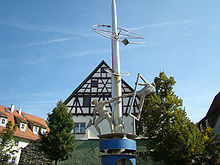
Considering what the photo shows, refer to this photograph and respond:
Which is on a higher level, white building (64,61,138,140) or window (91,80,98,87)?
window (91,80,98,87)

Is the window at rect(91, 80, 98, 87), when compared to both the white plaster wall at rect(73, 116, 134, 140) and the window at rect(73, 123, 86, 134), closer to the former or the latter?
the white plaster wall at rect(73, 116, 134, 140)

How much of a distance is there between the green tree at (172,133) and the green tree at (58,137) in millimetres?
6941

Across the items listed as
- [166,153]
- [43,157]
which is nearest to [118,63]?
[166,153]

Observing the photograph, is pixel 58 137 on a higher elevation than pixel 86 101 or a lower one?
lower

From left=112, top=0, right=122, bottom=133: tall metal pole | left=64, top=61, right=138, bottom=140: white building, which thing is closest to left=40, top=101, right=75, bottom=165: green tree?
left=64, top=61, right=138, bottom=140: white building

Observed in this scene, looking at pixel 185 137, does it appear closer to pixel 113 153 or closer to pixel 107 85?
pixel 113 153

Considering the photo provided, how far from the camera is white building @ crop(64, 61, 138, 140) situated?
73.0ft

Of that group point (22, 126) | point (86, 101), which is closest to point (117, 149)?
point (86, 101)

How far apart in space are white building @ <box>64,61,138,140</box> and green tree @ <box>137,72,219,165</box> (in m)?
3.03

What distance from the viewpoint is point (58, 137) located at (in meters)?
18.7

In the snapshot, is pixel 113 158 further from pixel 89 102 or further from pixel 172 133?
pixel 89 102

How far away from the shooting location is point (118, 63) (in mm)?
12852

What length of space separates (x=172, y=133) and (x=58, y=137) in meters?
9.57

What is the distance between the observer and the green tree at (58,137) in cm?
1857
